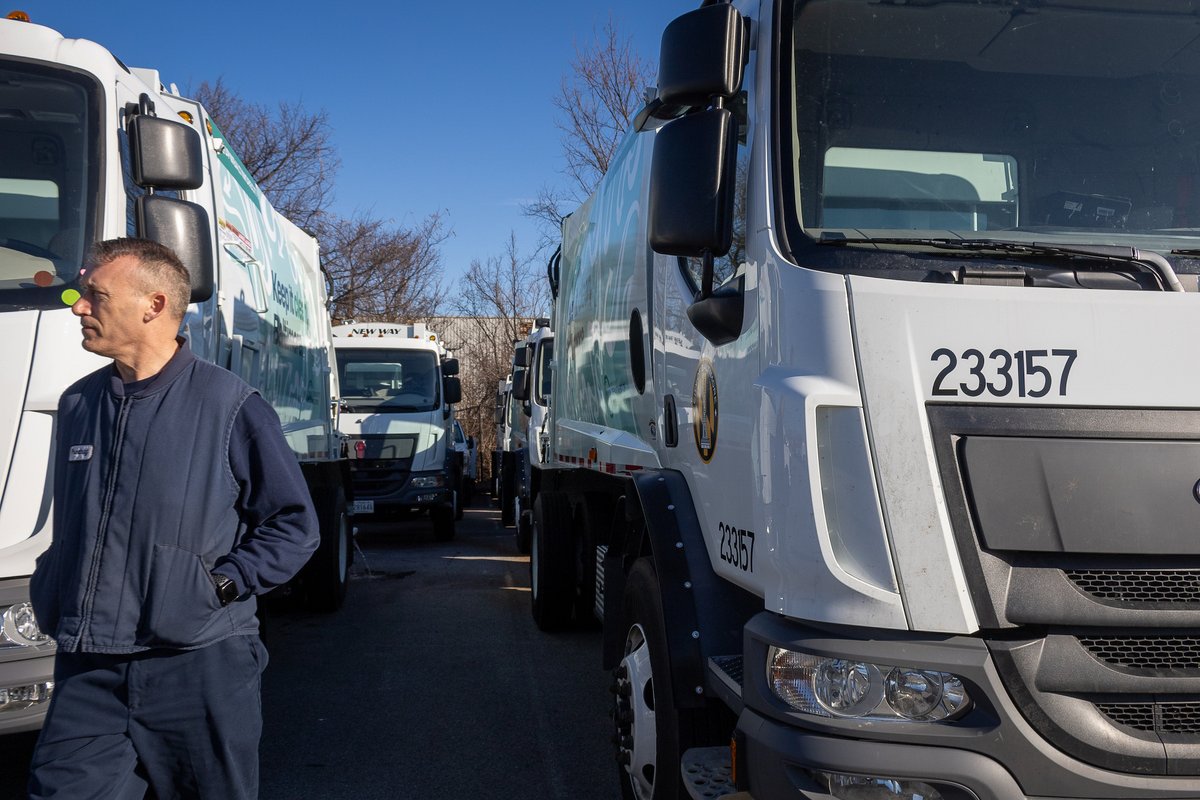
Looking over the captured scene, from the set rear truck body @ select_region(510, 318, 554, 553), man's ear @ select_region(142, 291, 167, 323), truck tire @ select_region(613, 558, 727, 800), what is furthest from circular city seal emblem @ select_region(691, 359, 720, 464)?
rear truck body @ select_region(510, 318, 554, 553)

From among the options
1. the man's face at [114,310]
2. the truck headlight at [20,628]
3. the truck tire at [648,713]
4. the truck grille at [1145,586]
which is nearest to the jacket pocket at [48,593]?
the man's face at [114,310]

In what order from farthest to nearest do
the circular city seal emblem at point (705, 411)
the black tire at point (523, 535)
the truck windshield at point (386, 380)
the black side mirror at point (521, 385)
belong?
the truck windshield at point (386, 380), the black side mirror at point (521, 385), the black tire at point (523, 535), the circular city seal emblem at point (705, 411)

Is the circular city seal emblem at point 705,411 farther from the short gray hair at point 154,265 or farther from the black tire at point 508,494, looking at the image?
the black tire at point 508,494

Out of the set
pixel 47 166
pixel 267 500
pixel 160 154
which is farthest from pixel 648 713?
pixel 47 166

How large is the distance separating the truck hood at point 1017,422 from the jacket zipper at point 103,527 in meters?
1.90

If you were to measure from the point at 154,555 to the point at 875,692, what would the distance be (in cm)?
181

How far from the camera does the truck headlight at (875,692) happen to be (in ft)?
8.27

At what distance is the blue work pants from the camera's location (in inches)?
104

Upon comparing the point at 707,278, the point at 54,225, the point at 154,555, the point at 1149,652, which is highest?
the point at 54,225

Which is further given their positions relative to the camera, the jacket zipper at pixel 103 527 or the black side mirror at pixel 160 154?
the black side mirror at pixel 160 154

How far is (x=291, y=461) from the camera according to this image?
2922mm

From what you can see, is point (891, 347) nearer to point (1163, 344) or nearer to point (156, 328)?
point (1163, 344)

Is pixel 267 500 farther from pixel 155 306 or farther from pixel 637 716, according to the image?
pixel 637 716

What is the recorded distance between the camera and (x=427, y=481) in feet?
51.8
